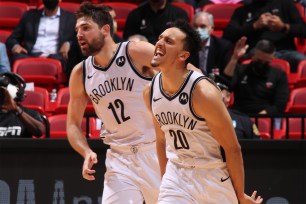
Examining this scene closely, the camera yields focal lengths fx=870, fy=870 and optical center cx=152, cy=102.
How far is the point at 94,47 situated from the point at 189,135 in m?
1.18

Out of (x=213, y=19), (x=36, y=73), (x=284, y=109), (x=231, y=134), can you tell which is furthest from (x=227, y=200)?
(x=213, y=19)

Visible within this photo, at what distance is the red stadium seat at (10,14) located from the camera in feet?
37.4

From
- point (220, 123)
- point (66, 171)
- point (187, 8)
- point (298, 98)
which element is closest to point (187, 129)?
point (220, 123)

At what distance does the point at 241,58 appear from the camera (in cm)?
1052

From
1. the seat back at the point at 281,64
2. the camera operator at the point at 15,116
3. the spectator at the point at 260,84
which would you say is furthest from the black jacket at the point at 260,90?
the camera operator at the point at 15,116

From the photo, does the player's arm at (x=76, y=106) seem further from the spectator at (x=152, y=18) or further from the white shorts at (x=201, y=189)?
the spectator at (x=152, y=18)

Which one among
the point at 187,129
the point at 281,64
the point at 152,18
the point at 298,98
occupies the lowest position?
the point at 298,98

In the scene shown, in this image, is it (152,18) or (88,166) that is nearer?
(88,166)

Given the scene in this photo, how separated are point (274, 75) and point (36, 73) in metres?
2.73

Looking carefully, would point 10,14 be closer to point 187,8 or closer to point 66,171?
point 187,8

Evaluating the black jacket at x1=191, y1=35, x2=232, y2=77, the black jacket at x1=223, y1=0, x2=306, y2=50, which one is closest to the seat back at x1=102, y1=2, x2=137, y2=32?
the black jacket at x1=223, y1=0, x2=306, y2=50

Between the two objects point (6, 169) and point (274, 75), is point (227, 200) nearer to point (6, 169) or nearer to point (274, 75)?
point (6, 169)

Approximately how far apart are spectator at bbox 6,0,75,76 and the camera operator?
2.59 m

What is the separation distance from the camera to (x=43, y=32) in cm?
1066
